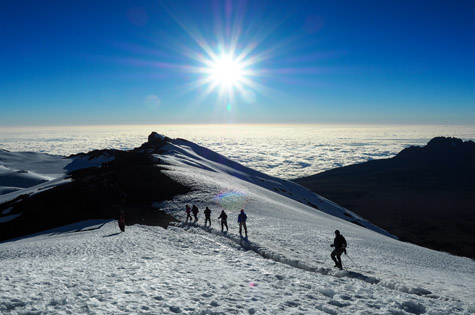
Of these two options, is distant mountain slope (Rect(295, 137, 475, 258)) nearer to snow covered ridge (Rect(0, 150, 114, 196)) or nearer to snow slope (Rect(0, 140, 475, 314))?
snow slope (Rect(0, 140, 475, 314))

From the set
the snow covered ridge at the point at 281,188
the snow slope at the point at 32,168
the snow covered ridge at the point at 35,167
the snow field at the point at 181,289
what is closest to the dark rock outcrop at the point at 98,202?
the snow field at the point at 181,289

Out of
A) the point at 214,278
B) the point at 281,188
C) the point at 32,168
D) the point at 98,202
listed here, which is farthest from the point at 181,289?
the point at 32,168

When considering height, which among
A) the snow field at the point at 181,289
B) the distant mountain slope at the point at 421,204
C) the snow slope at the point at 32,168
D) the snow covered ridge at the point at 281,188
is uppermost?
the snow field at the point at 181,289

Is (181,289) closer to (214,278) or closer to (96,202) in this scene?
(214,278)

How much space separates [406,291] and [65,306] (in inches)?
550

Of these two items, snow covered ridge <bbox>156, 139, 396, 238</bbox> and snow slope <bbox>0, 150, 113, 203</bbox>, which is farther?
snow slope <bbox>0, 150, 113, 203</bbox>

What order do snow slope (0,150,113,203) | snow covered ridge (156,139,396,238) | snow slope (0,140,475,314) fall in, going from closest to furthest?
snow slope (0,140,475,314)
snow covered ridge (156,139,396,238)
snow slope (0,150,113,203)

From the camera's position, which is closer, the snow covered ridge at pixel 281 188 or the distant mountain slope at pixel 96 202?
the distant mountain slope at pixel 96 202

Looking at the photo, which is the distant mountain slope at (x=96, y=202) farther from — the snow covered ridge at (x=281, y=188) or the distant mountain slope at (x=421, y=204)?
the distant mountain slope at (x=421, y=204)

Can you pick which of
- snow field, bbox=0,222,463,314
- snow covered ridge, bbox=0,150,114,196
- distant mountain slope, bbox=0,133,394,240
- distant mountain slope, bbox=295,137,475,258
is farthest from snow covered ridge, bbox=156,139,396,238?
snow field, bbox=0,222,463,314

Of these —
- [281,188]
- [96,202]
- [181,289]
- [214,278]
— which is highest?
[181,289]

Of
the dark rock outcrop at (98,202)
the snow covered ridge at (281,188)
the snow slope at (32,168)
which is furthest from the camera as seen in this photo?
the snow slope at (32,168)

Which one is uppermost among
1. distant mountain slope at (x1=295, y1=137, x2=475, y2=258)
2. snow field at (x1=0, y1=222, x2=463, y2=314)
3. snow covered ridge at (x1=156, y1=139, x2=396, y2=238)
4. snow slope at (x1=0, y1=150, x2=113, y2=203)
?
snow field at (x1=0, y1=222, x2=463, y2=314)

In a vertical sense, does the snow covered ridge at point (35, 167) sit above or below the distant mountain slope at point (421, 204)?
above
